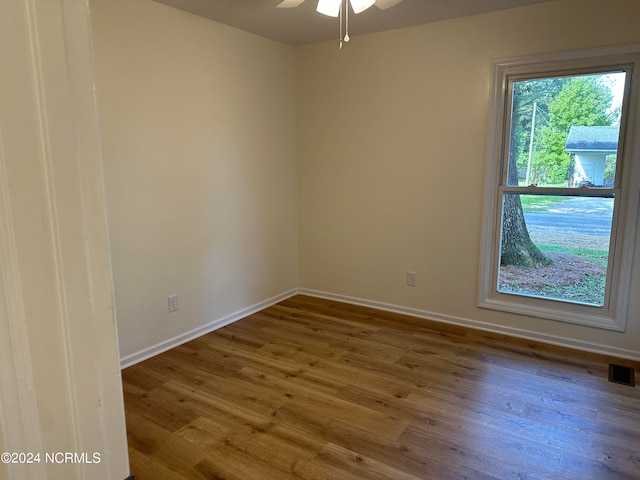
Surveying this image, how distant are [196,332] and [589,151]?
3.20m

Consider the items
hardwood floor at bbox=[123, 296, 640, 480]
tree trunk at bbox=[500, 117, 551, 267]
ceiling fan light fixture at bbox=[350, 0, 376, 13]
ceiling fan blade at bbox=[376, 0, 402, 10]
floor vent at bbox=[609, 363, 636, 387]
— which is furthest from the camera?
tree trunk at bbox=[500, 117, 551, 267]

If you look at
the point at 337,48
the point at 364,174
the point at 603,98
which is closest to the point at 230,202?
the point at 364,174

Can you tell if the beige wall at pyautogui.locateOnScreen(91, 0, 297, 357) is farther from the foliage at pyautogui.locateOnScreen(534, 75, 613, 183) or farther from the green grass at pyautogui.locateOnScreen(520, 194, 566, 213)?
the foliage at pyautogui.locateOnScreen(534, 75, 613, 183)

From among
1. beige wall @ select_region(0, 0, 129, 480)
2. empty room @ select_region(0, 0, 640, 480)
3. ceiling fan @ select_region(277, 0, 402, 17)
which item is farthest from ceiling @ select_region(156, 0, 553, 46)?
beige wall @ select_region(0, 0, 129, 480)

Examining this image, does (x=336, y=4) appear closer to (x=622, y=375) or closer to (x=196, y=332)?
(x=196, y=332)

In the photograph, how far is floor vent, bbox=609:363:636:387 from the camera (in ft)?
8.69

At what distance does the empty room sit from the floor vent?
0.08 ft

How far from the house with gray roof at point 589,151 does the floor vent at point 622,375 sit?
124cm

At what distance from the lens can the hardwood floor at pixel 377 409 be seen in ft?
6.36

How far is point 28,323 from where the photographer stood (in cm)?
48

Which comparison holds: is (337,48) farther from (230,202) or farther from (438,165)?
(230,202)

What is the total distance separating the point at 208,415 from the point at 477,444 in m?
1.40

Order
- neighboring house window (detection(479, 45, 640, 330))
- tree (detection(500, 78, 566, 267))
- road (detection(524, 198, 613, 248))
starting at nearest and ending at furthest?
1. neighboring house window (detection(479, 45, 640, 330))
2. road (detection(524, 198, 613, 248))
3. tree (detection(500, 78, 566, 267))

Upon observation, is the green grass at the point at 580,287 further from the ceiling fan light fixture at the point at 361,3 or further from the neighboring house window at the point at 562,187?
the ceiling fan light fixture at the point at 361,3
